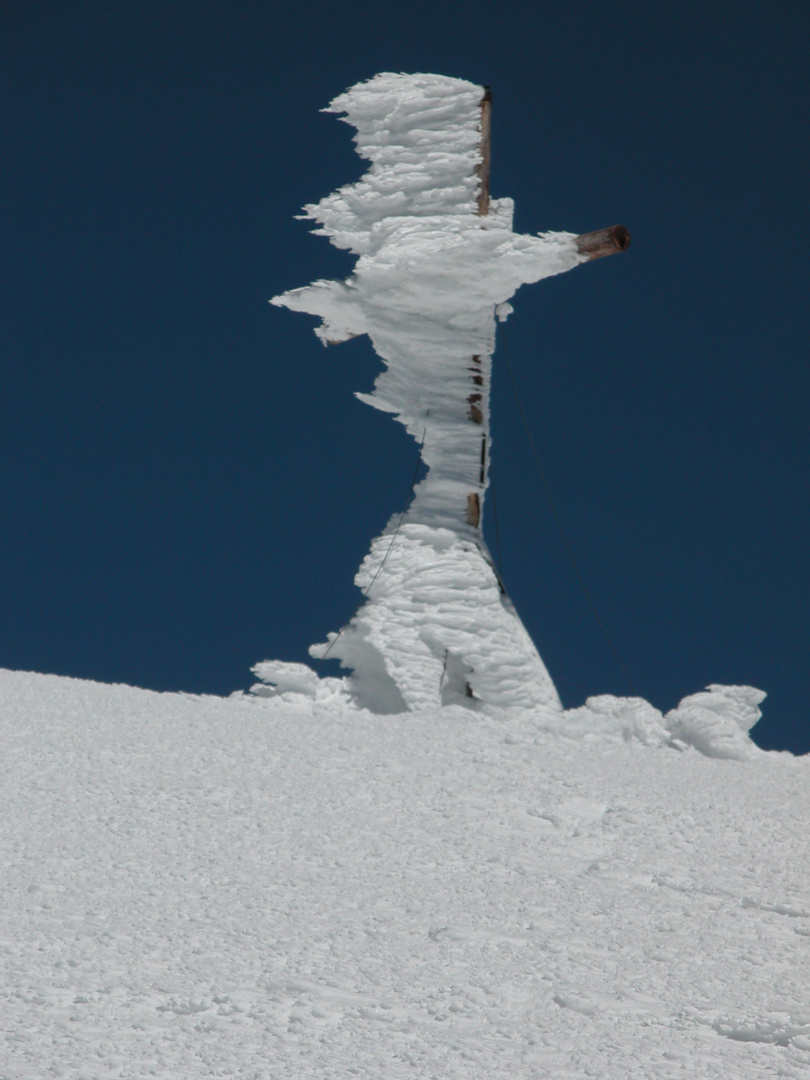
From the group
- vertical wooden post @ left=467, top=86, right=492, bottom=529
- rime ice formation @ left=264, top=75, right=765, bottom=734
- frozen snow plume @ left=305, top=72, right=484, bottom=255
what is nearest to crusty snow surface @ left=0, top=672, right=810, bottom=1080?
rime ice formation @ left=264, top=75, right=765, bottom=734

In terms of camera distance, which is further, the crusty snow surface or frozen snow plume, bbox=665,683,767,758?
frozen snow plume, bbox=665,683,767,758

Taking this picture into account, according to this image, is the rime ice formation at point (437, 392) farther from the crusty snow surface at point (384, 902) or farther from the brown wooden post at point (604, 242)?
the crusty snow surface at point (384, 902)

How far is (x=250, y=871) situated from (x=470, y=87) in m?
5.39

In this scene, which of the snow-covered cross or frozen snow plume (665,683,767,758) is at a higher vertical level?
the snow-covered cross

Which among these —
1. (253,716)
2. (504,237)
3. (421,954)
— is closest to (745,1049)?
(421,954)

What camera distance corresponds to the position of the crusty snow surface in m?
2.56

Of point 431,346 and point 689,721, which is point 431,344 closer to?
point 431,346

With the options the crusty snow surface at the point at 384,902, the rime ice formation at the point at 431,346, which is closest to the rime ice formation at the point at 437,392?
the rime ice formation at the point at 431,346

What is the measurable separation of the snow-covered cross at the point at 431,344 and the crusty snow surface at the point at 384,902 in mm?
845

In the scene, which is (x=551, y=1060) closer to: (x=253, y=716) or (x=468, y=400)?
(x=253, y=716)

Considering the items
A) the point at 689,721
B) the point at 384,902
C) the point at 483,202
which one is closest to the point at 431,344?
the point at 483,202

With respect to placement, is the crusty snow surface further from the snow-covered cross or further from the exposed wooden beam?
the exposed wooden beam

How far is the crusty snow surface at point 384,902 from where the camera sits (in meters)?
2.56

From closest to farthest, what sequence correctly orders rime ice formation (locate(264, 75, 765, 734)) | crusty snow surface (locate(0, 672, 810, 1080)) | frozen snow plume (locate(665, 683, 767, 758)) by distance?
crusty snow surface (locate(0, 672, 810, 1080)) < frozen snow plume (locate(665, 683, 767, 758)) < rime ice formation (locate(264, 75, 765, 734))
